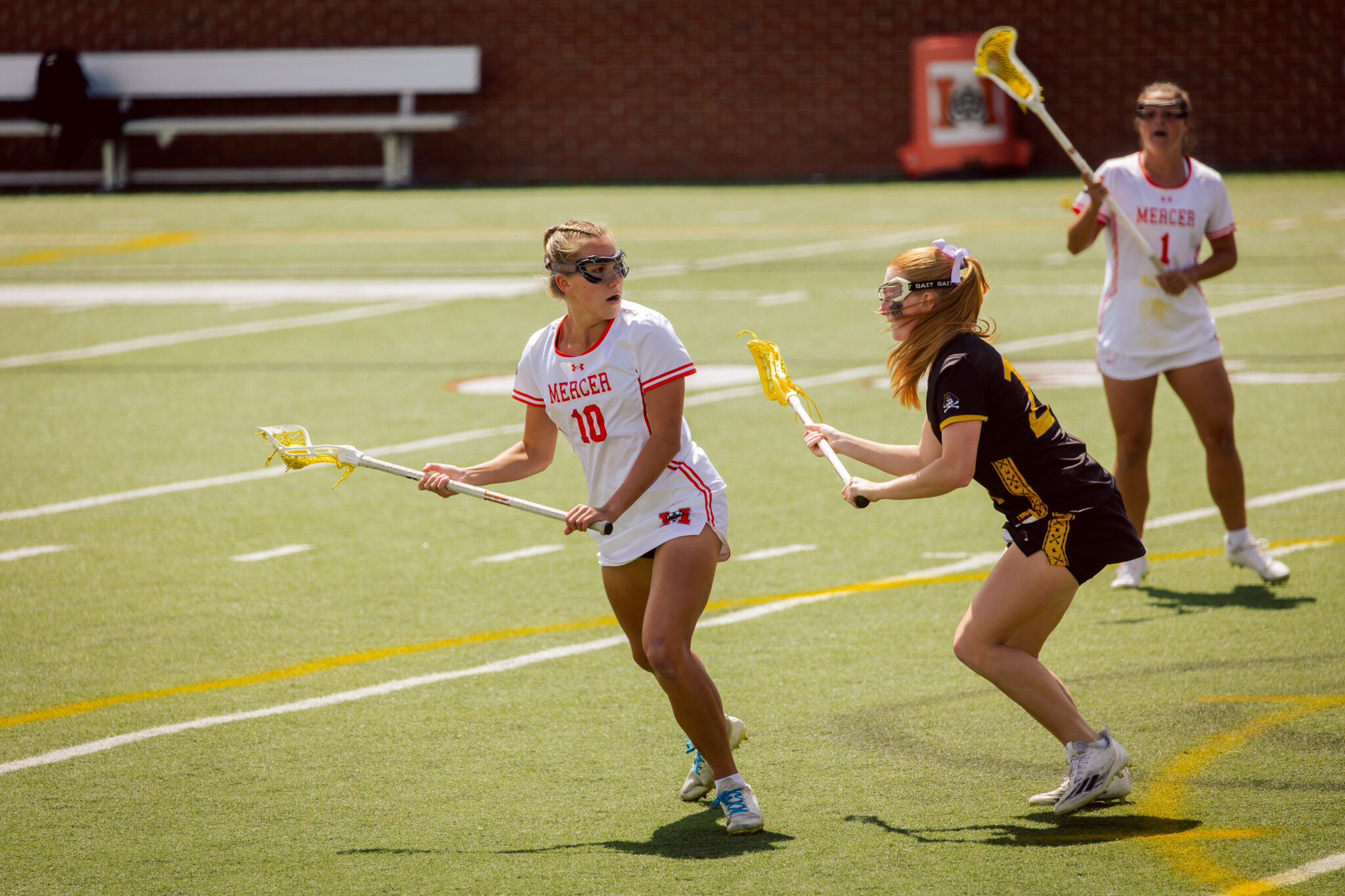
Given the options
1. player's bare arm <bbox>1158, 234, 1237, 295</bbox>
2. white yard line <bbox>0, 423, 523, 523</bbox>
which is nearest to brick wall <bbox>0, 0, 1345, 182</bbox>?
white yard line <bbox>0, 423, 523, 523</bbox>

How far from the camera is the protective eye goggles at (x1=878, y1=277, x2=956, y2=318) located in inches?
197

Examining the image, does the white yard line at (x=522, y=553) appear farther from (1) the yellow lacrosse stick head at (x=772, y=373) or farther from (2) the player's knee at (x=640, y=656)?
(2) the player's knee at (x=640, y=656)

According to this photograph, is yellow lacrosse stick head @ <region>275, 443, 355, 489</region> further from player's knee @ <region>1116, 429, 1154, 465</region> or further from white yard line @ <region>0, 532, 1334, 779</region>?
player's knee @ <region>1116, 429, 1154, 465</region>

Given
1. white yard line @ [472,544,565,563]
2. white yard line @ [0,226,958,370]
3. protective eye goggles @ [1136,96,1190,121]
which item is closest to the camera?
protective eye goggles @ [1136,96,1190,121]

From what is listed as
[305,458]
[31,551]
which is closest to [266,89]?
[31,551]

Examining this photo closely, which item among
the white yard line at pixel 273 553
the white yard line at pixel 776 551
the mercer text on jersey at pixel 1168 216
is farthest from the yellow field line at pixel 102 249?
the mercer text on jersey at pixel 1168 216

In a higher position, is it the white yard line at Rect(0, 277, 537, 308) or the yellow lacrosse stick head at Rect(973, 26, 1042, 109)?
the yellow lacrosse stick head at Rect(973, 26, 1042, 109)

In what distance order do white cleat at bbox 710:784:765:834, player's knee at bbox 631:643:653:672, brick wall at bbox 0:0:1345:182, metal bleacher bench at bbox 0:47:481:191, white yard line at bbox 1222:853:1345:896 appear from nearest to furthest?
white yard line at bbox 1222:853:1345:896, white cleat at bbox 710:784:765:834, player's knee at bbox 631:643:653:672, brick wall at bbox 0:0:1345:182, metal bleacher bench at bbox 0:47:481:191

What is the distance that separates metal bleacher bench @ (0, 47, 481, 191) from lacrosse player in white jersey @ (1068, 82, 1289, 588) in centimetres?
2790

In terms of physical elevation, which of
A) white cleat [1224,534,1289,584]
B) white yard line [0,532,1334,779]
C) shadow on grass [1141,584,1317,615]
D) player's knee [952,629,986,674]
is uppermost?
player's knee [952,629,986,674]

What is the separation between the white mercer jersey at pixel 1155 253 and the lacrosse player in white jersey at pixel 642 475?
3298mm

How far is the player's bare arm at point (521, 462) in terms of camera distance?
211 inches

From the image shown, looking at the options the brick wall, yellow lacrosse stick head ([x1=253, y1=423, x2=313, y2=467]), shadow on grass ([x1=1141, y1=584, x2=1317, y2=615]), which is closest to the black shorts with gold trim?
yellow lacrosse stick head ([x1=253, y1=423, x2=313, y2=467])

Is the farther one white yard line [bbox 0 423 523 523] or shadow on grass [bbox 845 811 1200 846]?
white yard line [bbox 0 423 523 523]
